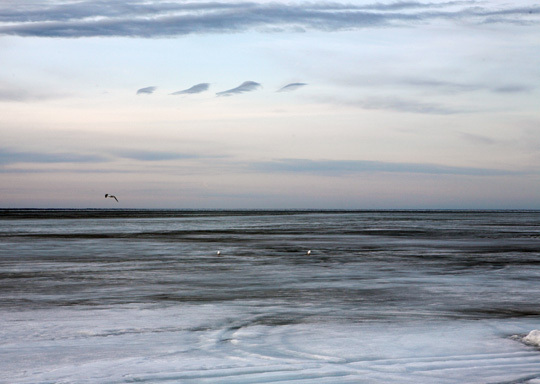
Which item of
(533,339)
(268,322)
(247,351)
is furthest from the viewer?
(268,322)

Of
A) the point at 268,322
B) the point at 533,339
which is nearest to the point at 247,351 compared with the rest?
the point at 268,322

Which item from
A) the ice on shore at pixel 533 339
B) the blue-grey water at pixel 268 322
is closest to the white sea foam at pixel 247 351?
the blue-grey water at pixel 268 322

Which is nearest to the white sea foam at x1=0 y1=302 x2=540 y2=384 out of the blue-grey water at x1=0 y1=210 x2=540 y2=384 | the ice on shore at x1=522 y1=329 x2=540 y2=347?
the blue-grey water at x1=0 y1=210 x2=540 y2=384

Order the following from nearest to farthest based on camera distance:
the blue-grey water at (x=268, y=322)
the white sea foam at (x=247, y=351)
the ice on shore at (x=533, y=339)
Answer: the white sea foam at (x=247, y=351)
the blue-grey water at (x=268, y=322)
the ice on shore at (x=533, y=339)

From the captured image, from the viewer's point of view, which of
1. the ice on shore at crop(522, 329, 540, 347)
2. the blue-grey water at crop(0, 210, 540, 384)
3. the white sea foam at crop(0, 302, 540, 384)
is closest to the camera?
the white sea foam at crop(0, 302, 540, 384)

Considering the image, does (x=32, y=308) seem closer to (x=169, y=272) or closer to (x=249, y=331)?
(x=249, y=331)

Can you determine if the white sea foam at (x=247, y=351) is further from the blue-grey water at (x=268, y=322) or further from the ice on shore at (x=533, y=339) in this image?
the ice on shore at (x=533, y=339)

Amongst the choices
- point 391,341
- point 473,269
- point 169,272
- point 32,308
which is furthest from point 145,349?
point 473,269

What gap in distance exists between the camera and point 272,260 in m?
23.1

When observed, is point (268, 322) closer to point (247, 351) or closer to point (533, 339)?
point (247, 351)

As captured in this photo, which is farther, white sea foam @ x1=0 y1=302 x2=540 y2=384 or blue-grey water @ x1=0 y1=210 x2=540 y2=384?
blue-grey water @ x1=0 y1=210 x2=540 y2=384

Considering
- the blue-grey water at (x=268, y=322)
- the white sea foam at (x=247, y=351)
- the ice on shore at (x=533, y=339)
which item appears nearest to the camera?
the white sea foam at (x=247, y=351)

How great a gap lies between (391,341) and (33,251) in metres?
21.4

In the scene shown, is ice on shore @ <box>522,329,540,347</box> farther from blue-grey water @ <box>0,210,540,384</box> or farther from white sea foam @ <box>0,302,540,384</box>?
white sea foam @ <box>0,302,540,384</box>
